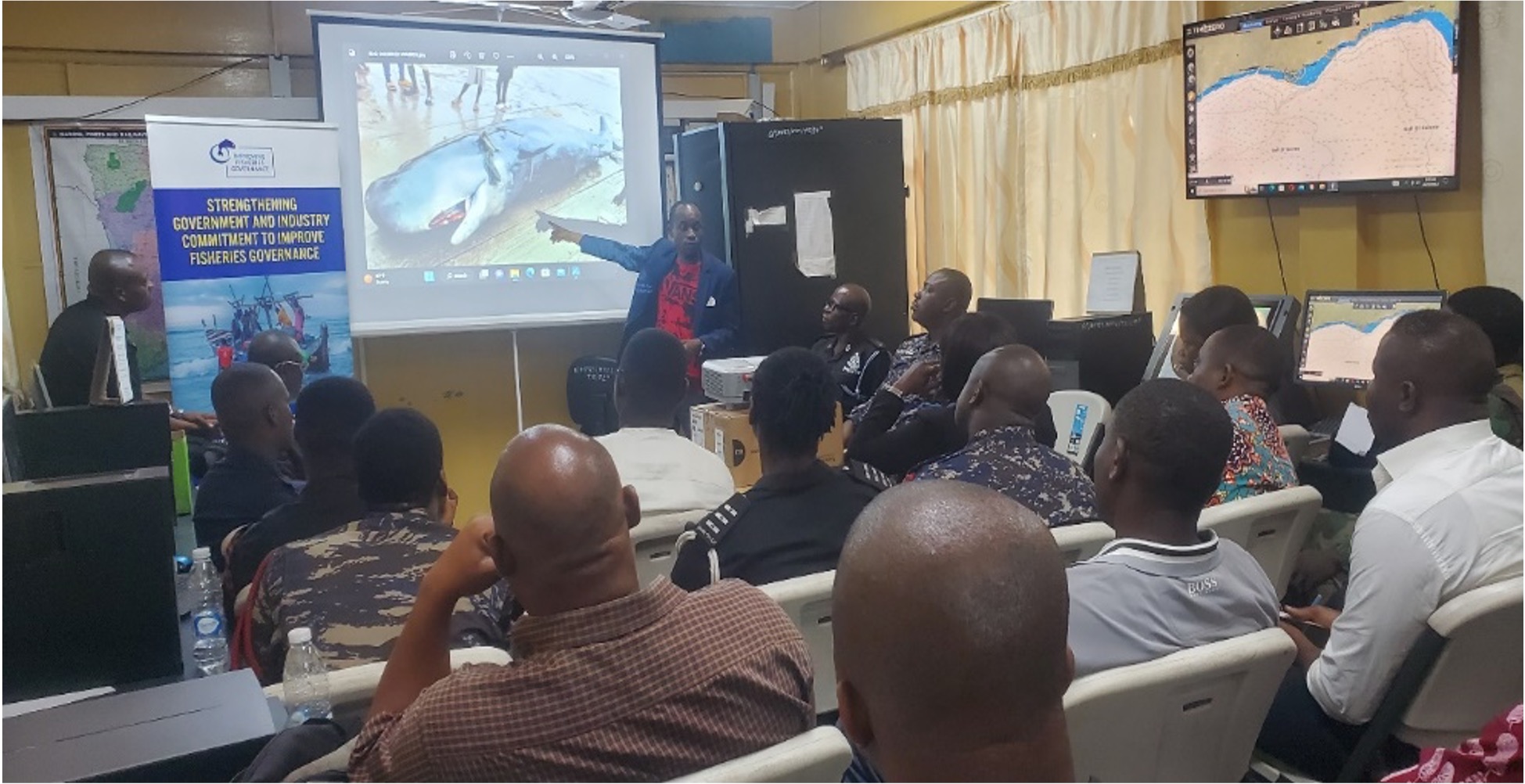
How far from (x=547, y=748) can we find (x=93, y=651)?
103 cm

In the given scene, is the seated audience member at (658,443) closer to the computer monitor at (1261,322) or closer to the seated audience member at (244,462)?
the seated audience member at (244,462)

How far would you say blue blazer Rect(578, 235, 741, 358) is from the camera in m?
5.15

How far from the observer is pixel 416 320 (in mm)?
5070

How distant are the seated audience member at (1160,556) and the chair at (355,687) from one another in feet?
2.78

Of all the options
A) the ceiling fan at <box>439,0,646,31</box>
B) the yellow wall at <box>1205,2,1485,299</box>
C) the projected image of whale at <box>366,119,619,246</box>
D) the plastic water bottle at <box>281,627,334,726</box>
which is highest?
the ceiling fan at <box>439,0,646,31</box>

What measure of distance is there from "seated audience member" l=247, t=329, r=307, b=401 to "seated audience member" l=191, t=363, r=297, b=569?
3.60 feet

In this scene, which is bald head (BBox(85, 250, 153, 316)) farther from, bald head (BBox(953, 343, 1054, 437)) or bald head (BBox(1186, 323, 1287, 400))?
bald head (BBox(1186, 323, 1287, 400))

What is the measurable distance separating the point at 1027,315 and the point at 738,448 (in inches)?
63.0

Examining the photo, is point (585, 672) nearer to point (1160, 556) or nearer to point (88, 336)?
point (1160, 556)

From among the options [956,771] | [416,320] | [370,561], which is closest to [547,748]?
[956,771]

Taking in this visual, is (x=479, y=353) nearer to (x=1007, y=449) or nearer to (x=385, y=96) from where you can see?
(x=385, y=96)

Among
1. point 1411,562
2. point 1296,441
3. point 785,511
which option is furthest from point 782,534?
point 1296,441

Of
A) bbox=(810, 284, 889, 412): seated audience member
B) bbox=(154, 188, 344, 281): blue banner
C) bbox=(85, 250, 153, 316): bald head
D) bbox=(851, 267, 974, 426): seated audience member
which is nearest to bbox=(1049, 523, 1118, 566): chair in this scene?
bbox=(810, 284, 889, 412): seated audience member

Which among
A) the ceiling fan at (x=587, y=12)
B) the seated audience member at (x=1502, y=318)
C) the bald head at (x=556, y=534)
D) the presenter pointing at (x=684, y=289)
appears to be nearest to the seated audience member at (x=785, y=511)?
the bald head at (x=556, y=534)
